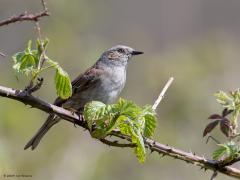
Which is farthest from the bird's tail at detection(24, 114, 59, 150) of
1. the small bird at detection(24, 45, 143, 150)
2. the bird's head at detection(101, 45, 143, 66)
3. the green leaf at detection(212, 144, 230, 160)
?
the green leaf at detection(212, 144, 230, 160)

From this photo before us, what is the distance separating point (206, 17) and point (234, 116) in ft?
28.5

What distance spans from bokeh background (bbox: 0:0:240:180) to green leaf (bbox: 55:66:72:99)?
169cm

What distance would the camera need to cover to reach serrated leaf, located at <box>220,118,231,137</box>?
2.44 meters

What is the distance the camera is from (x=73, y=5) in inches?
285

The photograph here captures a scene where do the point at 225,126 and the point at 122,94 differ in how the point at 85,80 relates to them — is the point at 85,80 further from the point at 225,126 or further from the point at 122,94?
the point at 225,126

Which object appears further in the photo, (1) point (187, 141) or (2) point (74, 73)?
(2) point (74, 73)

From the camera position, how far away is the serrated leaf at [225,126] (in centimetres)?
244

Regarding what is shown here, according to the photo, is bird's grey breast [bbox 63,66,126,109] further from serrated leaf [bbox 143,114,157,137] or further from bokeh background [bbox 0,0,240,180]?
serrated leaf [bbox 143,114,157,137]

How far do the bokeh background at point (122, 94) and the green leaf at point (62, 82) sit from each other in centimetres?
169

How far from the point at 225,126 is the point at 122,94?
4561mm

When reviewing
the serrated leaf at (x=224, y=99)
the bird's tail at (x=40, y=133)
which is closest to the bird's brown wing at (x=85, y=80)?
the bird's tail at (x=40, y=133)

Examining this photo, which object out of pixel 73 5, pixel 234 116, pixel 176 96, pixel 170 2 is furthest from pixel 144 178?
pixel 170 2

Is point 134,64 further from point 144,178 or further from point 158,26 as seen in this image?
point 158,26

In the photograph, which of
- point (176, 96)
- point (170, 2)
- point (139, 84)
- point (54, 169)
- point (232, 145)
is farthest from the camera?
point (170, 2)
